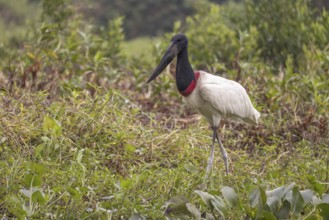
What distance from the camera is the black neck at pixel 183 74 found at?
629cm

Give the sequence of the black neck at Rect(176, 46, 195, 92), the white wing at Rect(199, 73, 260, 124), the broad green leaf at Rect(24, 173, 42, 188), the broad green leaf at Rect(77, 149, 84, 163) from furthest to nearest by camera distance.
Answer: the black neck at Rect(176, 46, 195, 92), the white wing at Rect(199, 73, 260, 124), the broad green leaf at Rect(77, 149, 84, 163), the broad green leaf at Rect(24, 173, 42, 188)

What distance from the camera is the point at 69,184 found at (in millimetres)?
4805

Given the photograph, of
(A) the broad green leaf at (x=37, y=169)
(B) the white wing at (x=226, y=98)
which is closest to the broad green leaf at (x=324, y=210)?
(B) the white wing at (x=226, y=98)

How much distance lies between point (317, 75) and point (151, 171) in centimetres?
359

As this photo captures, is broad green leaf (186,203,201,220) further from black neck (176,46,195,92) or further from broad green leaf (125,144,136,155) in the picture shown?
black neck (176,46,195,92)

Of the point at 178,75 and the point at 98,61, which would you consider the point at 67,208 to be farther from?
the point at 98,61

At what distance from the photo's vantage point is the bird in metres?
6.20

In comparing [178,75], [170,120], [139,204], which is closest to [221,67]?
[170,120]

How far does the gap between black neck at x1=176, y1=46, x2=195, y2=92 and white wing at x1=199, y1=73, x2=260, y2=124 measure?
0.36ft

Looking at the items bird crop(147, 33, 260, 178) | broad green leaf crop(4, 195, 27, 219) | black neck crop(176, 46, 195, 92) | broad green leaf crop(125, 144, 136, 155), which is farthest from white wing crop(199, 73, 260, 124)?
broad green leaf crop(4, 195, 27, 219)

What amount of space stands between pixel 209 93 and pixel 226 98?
0.19m

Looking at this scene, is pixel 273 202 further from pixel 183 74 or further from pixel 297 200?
pixel 183 74

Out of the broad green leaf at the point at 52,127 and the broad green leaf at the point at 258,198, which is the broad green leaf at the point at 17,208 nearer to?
the broad green leaf at the point at 52,127

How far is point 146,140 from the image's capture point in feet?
21.4
